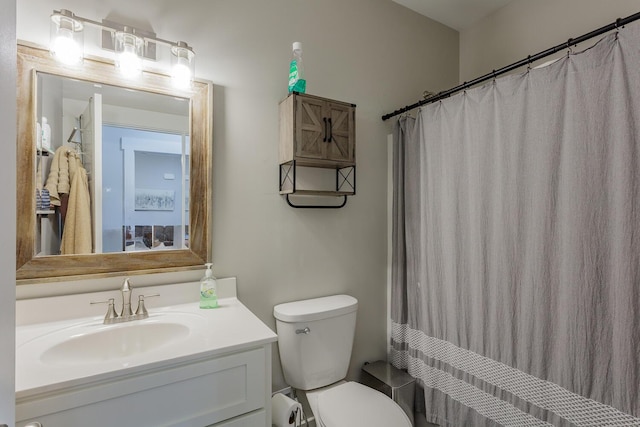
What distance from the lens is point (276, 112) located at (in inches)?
62.7

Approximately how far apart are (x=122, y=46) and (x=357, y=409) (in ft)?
5.79

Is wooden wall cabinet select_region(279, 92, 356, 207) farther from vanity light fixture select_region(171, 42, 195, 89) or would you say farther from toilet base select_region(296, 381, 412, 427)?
toilet base select_region(296, 381, 412, 427)

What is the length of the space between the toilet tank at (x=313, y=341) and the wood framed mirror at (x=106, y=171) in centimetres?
50

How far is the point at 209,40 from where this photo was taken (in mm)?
1423

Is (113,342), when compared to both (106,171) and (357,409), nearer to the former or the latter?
(106,171)

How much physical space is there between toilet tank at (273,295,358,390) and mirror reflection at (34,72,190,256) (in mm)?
625

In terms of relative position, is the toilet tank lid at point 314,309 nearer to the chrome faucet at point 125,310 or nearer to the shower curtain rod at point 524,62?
the chrome faucet at point 125,310

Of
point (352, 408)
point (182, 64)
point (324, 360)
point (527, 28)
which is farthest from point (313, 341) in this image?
point (527, 28)

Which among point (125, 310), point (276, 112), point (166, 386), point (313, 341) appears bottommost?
point (313, 341)

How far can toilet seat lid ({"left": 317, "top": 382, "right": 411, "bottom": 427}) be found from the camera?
51.1 inches

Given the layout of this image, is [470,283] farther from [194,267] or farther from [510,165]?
[194,267]

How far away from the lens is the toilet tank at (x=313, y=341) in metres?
1.47

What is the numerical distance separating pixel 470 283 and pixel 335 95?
121 cm

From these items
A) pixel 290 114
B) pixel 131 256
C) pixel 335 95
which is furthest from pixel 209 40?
pixel 131 256
